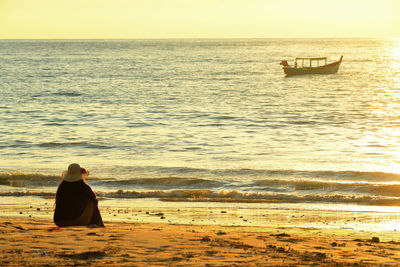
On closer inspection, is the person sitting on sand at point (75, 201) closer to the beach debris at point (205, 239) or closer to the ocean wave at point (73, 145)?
the beach debris at point (205, 239)

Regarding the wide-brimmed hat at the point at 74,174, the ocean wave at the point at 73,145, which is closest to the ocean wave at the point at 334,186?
the wide-brimmed hat at the point at 74,174

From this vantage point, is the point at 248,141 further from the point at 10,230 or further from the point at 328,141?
the point at 10,230

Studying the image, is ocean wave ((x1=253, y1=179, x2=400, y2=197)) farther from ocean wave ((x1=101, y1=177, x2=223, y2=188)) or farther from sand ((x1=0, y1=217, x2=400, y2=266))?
sand ((x1=0, y1=217, x2=400, y2=266))

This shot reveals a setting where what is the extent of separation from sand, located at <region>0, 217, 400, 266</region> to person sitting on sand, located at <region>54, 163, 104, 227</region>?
235 mm

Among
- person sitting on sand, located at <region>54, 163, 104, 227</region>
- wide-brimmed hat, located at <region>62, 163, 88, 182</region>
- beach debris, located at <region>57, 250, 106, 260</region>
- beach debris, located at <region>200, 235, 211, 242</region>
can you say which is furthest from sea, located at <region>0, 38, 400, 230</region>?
beach debris, located at <region>57, 250, 106, 260</region>

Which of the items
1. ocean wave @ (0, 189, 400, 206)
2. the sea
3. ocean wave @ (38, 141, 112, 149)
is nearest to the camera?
ocean wave @ (0, 189, 400, 206)

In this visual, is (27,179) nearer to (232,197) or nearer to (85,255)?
(232,197)

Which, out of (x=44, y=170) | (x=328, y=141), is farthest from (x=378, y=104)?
(x=44, y=170)

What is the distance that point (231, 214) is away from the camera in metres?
12.1

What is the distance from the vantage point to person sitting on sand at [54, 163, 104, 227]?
29.6ft

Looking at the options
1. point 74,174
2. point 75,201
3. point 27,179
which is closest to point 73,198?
point 75,201

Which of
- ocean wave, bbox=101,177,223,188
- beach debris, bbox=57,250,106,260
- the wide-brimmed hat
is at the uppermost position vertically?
the wide-brimmed hat

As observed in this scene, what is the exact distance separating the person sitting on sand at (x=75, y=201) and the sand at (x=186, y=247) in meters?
0.24

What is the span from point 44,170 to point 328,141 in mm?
11771
